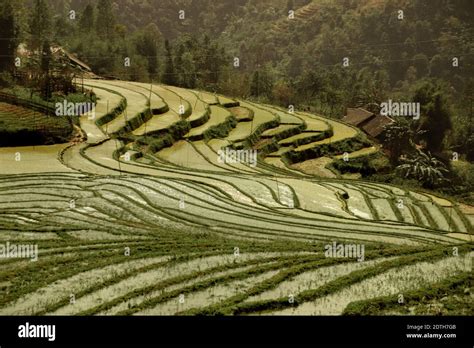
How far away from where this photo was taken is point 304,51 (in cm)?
12300

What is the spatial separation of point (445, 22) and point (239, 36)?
47.5 meters

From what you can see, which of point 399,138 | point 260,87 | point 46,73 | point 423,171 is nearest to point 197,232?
point 423,171

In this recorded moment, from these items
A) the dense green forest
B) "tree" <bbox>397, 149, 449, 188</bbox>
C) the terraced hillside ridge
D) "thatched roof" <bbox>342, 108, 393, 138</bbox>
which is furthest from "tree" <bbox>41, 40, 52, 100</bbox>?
"thatched roof" <bbox>342, 108, 393, 138</bbox>

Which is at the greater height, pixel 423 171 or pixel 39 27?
pixel 39 27

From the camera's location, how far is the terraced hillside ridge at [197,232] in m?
13.2

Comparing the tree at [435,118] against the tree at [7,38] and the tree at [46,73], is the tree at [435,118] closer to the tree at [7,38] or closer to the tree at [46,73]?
the tree at [46,73]

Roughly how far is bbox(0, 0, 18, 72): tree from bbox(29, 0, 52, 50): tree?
225 cm

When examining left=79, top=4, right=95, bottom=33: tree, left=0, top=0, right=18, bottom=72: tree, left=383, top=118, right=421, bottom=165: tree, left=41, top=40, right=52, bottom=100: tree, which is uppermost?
left=79, top=4, right=95, bottom=33: tree

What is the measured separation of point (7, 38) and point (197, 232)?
34274mm

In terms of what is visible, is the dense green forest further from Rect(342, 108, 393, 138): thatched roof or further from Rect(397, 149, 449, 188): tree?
Rect(342, 108, 393, 138): thatched roof

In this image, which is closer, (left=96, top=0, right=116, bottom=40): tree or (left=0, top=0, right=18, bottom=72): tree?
Answer: (left=0, top=0, right=18, bottom=72): tree

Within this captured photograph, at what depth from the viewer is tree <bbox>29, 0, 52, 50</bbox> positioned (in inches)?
1976

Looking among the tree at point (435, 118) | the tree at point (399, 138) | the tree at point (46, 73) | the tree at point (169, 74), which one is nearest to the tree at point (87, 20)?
the tree at point (169, 74)

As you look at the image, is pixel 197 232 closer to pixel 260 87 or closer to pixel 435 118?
pixel 435 118
